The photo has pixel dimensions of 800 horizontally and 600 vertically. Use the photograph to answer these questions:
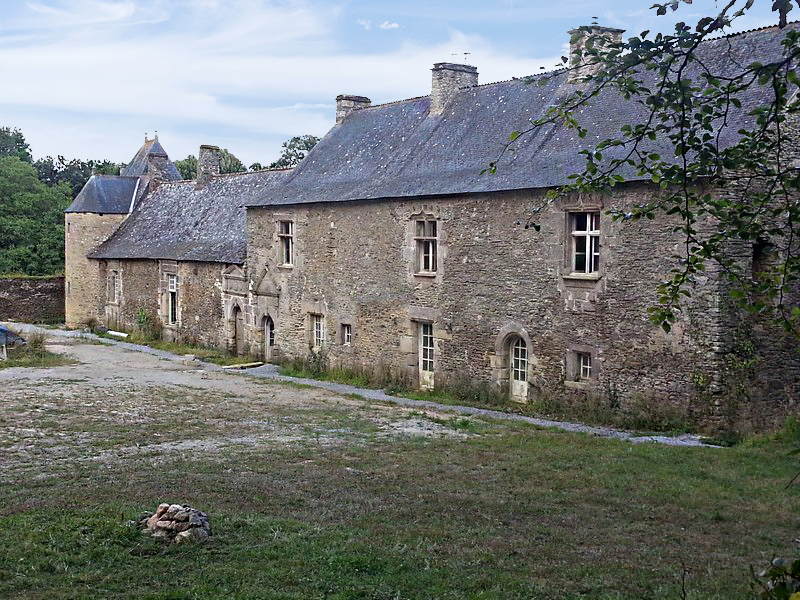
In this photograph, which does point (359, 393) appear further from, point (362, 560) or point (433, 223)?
point (362, 560)

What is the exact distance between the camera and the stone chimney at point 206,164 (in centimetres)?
3425

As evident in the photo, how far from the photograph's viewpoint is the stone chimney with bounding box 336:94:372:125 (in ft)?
88.7

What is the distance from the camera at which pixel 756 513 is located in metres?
9.35

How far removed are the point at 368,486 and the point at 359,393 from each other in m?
9.87

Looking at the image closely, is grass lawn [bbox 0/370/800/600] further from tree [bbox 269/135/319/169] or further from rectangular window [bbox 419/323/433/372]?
tree [bbox 269/135/319/169]

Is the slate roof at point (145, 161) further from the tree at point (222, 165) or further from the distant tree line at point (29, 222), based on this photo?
the tree at point (222, 165)

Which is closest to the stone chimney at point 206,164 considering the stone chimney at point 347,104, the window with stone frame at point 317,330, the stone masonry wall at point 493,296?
the stone chimney at point 347,104

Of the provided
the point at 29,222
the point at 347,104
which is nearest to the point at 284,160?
the point at 29,222

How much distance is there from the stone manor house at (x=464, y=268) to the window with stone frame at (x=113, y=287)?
426 centimetres

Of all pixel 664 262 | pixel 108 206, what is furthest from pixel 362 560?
pixel 108 206

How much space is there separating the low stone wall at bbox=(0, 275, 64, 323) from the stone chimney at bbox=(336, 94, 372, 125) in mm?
17883

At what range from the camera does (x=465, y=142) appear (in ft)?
68.7

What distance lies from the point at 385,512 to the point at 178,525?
2122 mm

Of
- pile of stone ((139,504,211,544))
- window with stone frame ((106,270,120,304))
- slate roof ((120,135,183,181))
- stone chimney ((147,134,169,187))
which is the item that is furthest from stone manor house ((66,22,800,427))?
pile of stone ((139,504,211,544))
